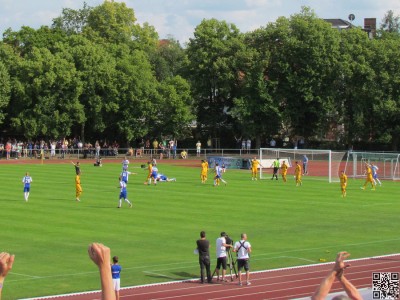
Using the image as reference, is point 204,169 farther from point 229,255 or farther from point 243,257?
point 243,257

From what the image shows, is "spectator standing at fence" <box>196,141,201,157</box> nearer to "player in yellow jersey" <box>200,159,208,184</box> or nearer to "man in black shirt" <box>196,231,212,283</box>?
"player in yellow jersey" <box>200,159,208,184</box>

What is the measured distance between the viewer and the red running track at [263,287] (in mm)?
20484

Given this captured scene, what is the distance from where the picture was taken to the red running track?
20.5m

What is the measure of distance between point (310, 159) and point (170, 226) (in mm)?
39297

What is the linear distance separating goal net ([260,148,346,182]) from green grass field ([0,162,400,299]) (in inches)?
389

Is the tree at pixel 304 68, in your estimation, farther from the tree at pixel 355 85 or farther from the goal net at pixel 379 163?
the goal net at pixel 379 163

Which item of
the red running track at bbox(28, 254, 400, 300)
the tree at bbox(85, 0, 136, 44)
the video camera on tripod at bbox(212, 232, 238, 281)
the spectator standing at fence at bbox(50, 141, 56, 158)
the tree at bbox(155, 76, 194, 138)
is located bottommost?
the red running track at bbox(28, 254, 400, 300)

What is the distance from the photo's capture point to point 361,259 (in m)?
25.7

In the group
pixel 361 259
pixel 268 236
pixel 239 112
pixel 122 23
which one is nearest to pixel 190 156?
pixel 239 112

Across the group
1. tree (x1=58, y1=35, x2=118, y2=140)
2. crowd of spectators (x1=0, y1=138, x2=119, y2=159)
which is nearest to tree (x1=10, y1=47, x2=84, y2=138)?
crowd of spectators (x1=0, y1=138, x2=119, y2=159)

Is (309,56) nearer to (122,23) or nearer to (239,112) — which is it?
(239,112)

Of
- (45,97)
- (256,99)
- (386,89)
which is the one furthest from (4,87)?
(386,89)

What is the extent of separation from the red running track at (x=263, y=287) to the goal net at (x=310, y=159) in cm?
3844

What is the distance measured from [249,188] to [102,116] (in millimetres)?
35568
